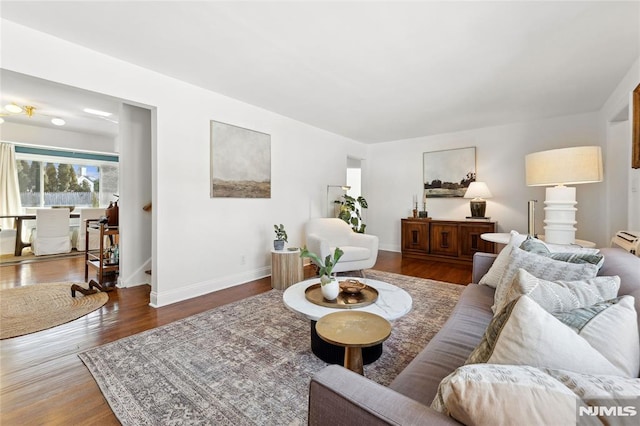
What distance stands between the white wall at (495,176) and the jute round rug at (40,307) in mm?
5204

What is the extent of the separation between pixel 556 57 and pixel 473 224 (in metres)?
2.71

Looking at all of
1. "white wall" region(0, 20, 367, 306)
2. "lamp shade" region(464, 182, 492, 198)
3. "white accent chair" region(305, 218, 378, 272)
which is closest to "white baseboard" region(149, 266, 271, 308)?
"white wall" region(0, 20, 367, 306)

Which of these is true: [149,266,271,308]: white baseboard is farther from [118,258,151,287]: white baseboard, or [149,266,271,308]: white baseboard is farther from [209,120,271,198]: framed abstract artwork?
[209,120,271,198]: framed abstract artwork

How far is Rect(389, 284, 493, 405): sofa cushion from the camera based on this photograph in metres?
1.00

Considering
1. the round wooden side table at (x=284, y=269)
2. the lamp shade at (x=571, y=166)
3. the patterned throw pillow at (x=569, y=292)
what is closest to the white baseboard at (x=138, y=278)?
the round wooden side table at (x=284, y=269)

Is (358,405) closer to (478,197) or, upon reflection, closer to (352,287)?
(352,287)

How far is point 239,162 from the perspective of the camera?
3.64 metres

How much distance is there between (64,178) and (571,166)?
943cm

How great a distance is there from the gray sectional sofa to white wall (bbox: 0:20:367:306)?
2.73 metres

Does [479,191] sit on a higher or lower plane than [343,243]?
higher

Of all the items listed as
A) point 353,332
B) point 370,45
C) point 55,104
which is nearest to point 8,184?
point 55,104

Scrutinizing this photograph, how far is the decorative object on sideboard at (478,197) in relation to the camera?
15.0ft

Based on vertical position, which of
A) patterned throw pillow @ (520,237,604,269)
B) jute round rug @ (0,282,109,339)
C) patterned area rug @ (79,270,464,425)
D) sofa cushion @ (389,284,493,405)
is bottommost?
patterned area rug @ (79,270,464,425)

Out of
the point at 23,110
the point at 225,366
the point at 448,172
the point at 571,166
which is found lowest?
the point at 225,366
